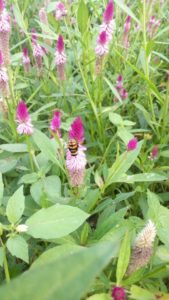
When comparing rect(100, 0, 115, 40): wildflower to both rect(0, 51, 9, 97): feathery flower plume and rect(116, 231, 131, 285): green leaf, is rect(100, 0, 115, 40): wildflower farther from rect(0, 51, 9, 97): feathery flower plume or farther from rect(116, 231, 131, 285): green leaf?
rect(116, 231, 131, 285): green leaf

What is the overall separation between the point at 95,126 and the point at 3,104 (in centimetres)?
38

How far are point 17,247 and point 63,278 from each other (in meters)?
0.53

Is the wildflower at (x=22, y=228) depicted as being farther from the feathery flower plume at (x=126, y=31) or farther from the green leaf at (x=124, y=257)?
the feathery flower plume at (x=126, y=31)

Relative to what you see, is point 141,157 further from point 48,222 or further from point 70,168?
point 48,222

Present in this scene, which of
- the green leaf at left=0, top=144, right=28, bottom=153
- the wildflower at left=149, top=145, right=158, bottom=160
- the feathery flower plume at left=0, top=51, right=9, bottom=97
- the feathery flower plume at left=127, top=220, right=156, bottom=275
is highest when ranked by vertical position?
the feathery flower plume at left=0, top=51, right=9, bottom=97

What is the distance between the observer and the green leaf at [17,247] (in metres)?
0.73

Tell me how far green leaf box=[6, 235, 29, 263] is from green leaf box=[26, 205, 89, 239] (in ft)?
0.13

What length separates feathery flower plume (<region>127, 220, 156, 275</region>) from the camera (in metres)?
0.78

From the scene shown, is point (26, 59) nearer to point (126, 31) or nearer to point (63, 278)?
point (126, 31)

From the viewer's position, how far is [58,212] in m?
0.75

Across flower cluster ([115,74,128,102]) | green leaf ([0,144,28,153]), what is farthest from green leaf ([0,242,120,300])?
flower cluster ([115,74,128,102])

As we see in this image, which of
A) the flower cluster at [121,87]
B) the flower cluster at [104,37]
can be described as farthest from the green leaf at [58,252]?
the flower cluster at [121,87]

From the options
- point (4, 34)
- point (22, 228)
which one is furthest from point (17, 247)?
point (4, 34)

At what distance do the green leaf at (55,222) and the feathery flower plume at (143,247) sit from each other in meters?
0.14
